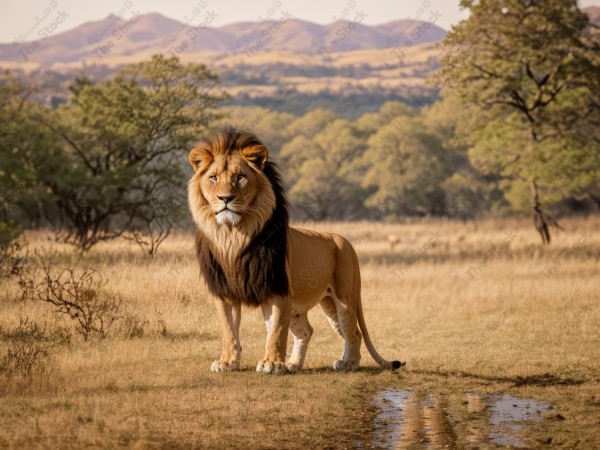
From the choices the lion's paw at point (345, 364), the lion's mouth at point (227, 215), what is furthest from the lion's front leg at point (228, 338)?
the lion's paw at point (345, 364)

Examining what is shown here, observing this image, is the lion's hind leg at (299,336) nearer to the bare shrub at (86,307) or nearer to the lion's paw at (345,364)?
the lion's paw at (345,364)

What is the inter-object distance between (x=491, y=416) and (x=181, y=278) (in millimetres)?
8118

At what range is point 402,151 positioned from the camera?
6500 centimetres

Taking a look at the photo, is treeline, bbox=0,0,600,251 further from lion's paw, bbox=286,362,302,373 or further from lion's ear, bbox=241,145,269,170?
lion's ear, bbox=241,145,269,170

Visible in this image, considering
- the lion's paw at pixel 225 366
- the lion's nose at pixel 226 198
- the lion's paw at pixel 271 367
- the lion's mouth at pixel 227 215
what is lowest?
the lion's paw at pixel 225 366

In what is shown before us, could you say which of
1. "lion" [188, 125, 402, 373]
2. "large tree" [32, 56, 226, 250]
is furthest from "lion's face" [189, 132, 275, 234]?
"large tree" [32, 56, 226, 250]

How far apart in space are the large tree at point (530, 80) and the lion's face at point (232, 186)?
1903cm

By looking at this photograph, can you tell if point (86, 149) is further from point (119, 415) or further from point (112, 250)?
point (119, 415)

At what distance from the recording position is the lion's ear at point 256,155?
895cm

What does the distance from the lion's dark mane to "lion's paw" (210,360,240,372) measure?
59 cm

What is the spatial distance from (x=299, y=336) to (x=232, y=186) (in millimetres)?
1866

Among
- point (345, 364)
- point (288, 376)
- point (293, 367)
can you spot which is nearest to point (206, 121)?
point (345, 364)

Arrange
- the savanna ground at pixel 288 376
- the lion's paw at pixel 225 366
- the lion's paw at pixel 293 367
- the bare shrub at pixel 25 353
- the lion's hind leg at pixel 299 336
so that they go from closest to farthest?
the savanna ground at pixel 288 376, the bare shrub at pixel 25 353, the lion's paw at pixel 225 366, the lion's paw at pixel 293 367, the lion's hind leg at pixel 299 336

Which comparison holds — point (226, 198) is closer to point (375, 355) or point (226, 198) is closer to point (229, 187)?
point (229, 187)
